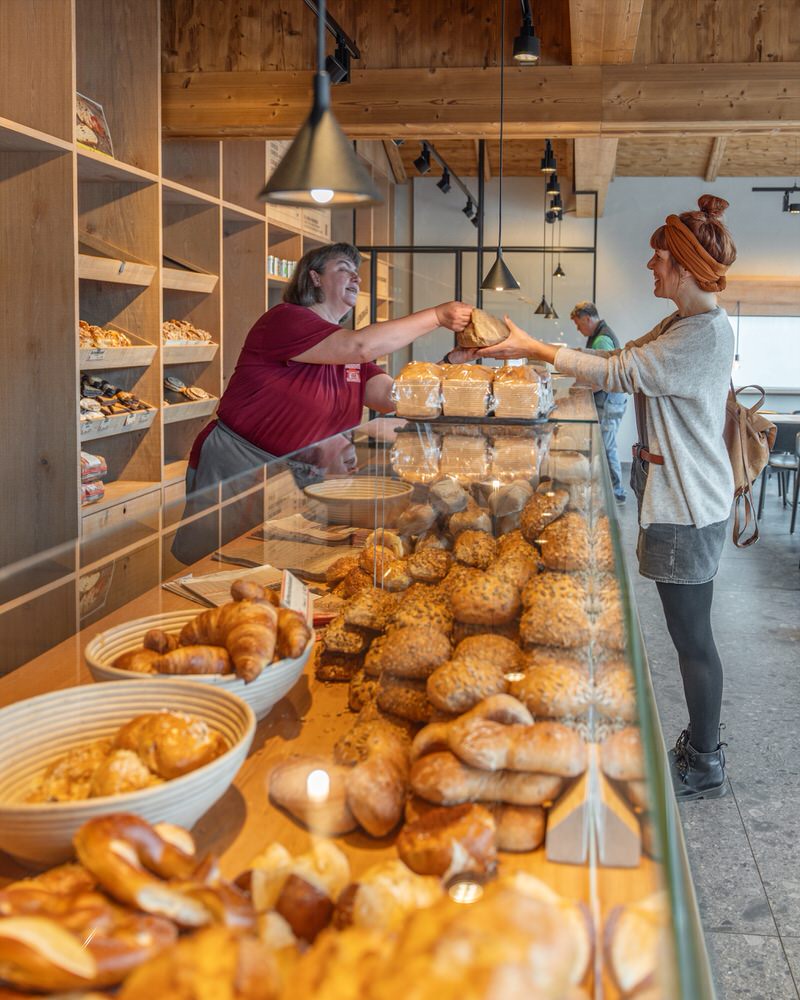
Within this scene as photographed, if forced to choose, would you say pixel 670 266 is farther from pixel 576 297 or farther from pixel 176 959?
pixel 576 297

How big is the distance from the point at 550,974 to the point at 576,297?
1048cm

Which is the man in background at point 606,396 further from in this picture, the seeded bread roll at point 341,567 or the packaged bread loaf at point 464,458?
the seeded bread roll at point 341,567

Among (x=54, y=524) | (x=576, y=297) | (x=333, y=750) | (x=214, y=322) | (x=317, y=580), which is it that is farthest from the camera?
(x=576, y=297)

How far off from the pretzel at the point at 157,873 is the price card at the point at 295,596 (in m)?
0.57

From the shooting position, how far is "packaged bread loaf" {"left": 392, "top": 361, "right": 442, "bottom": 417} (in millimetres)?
2098

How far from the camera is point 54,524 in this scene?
13.3 feet

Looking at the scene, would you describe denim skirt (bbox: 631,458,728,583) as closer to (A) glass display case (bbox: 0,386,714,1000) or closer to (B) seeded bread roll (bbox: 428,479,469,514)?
(A) glass display case (bbox: 0,386,714,1000)

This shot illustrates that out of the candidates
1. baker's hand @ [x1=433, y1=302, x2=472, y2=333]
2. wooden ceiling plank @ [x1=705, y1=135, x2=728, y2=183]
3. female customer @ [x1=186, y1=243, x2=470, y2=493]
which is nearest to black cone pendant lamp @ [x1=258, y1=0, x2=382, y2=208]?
baker's hand @ [x1=433, y1=302, x2=472, y2=333]

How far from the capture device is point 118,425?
4.52m

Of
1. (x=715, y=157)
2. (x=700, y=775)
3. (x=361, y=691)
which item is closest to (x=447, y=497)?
(x=361, y=691)

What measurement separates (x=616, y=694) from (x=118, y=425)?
3969 mm

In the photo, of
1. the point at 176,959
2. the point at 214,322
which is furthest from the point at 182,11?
the point at 176,959

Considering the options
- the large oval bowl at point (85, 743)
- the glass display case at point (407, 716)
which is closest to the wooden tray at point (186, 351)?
the glass display case at point (407, 716)

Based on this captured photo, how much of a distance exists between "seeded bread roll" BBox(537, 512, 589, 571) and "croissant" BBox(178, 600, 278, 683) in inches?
15.6
